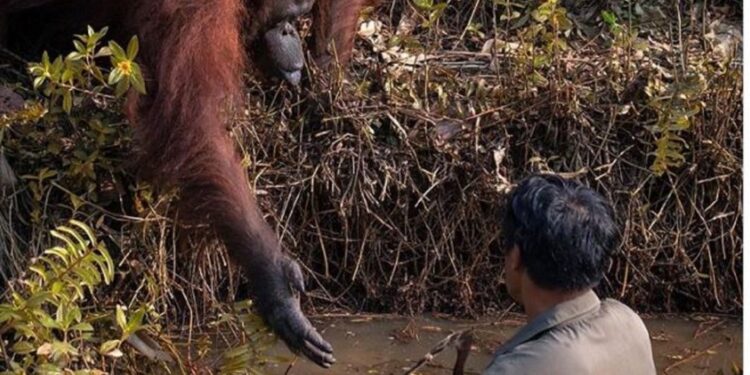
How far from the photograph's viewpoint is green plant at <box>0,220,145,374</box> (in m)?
3.31

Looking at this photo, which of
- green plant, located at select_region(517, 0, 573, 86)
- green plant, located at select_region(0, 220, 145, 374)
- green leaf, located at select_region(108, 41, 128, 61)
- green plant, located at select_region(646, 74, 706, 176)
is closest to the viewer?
green plant, located at select_region(0, 220, 145, 374)

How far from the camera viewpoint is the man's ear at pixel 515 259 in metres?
2.36

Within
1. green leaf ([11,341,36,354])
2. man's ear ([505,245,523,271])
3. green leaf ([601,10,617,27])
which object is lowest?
A: green leaf ([11,341,36,354])

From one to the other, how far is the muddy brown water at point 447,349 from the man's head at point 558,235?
5.65ft

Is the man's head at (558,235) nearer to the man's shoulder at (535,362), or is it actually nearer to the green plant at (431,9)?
the man's shoulder at (535,362)

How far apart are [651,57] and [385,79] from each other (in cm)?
87

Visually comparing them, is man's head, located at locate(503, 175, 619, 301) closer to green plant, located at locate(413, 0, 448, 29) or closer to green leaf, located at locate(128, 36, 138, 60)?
green leaf, located at locate(128, 36, 138, 60)

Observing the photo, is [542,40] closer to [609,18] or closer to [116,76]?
[609,18]

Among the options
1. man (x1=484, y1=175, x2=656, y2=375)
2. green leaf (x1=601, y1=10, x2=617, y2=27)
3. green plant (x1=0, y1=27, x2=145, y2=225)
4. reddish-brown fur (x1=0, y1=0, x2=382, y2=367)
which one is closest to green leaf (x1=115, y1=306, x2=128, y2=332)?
reddish-brown fur (x1=0, y1=0, x2=382, y2=367)

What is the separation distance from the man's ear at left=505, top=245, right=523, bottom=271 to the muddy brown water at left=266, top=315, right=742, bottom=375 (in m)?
1.68

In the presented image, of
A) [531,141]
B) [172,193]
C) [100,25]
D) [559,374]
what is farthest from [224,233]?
[559,374]

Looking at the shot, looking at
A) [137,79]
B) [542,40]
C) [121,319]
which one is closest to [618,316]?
[121,319]

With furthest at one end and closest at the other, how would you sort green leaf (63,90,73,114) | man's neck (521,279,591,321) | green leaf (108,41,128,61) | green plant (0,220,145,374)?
green leaf (63,90,73,114) → green leaf (108,41,128,61) → green plant (0,220,145,374) → man's neck (521,279,591,321)

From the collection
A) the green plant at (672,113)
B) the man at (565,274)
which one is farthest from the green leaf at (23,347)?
the green plant at (672,113)
